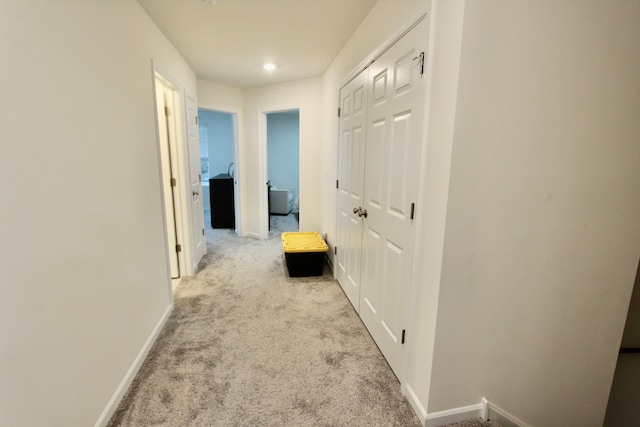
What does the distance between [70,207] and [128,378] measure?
1078mm

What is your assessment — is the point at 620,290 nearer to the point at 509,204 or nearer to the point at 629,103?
the point at 509,204

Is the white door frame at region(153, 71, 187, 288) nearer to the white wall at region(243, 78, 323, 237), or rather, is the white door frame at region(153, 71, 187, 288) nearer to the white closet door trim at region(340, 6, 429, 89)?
the white wall at region(243, 78, 323, 237)

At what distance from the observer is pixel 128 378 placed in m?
1.67

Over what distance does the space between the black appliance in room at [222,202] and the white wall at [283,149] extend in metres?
1.69

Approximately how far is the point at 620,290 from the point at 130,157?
8.92ft

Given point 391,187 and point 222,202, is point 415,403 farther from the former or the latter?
point 222,202

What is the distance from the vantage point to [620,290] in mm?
1373

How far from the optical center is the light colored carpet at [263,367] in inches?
59.3

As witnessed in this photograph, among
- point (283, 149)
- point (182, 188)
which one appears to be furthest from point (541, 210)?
point (283, 149)

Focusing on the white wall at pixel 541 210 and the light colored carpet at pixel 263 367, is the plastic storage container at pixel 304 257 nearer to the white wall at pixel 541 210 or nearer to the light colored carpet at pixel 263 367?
the light colored carpet at pixel 263 367

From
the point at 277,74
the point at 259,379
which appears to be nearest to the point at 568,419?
the point at 259,379

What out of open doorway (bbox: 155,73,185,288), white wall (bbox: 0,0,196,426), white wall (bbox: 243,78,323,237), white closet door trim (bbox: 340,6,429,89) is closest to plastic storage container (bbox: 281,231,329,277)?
white wall (bbox: 243,78,323,237)

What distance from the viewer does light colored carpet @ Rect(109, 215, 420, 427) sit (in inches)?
59.3

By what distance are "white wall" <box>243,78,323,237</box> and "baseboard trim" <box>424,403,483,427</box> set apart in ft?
9.43
